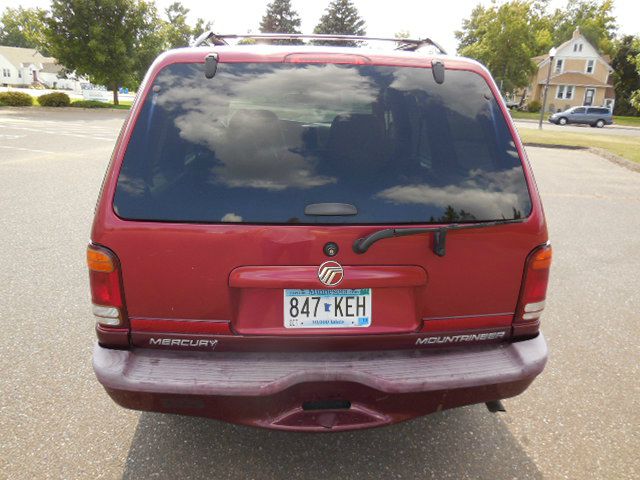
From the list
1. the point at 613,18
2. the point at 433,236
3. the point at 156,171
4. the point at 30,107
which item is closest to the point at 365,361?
the point at 433,236

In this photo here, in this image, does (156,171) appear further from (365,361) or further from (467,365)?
(467,365)

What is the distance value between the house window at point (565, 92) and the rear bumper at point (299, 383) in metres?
70.7

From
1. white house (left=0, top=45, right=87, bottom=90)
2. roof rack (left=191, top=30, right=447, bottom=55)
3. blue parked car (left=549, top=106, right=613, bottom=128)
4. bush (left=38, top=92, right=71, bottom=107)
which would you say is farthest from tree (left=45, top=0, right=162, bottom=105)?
white house (left=0, top=45, right=87, bottom=90)

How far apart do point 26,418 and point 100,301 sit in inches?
47.6

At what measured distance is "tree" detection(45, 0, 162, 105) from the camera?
30.9 m

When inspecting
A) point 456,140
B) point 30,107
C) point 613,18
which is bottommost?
point 30,107

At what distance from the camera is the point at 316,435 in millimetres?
2699

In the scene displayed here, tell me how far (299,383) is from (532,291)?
1147mm

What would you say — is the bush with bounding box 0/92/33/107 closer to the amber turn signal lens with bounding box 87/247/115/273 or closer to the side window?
the amber turn signal lens with bounding box 87/247/115/273

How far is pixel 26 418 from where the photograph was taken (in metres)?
2.78

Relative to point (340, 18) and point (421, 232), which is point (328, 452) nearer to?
point (421, 232)

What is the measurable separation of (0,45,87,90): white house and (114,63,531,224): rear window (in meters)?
98.0

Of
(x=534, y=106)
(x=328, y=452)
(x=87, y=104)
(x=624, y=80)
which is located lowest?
(x=534, y=106)

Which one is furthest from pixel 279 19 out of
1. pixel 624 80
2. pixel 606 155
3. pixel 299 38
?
pixel 299 38
